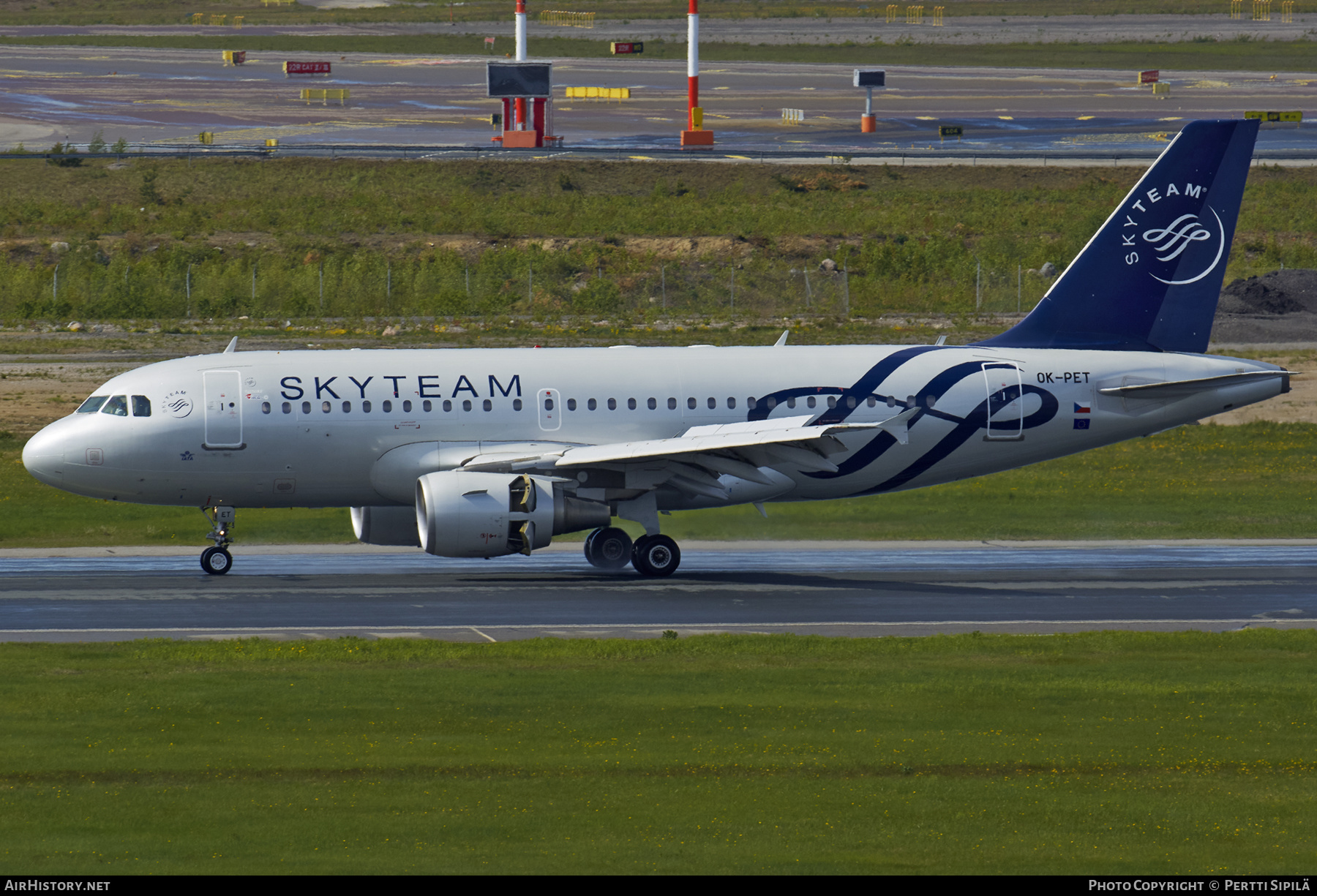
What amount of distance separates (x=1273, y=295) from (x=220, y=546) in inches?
2188

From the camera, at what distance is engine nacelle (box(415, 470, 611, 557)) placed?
32.3 meters

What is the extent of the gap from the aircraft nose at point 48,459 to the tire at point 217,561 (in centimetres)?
326

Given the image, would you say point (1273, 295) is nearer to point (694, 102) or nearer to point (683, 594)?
point (694, 102)

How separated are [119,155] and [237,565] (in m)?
76.6

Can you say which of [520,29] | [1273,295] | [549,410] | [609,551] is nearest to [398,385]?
[549,410]

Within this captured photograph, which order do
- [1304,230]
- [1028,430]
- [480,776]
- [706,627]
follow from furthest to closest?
[1304,230]
[1028,430]
[706,627]
[480,776]

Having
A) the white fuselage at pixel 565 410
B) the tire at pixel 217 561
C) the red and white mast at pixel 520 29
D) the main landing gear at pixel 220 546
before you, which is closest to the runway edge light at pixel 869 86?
the red and white mast at pixel 520 29

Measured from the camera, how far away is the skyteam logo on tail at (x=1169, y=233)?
38000 millimetres

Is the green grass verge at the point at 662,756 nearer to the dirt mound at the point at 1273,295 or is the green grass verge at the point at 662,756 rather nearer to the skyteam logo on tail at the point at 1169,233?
the skyteam logo on tail at the point at 1169,233

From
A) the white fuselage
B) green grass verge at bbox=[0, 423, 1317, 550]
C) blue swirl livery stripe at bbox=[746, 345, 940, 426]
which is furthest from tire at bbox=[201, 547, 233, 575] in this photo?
blue swirl livery stripe at bbox=[746, 345, 940, 426]

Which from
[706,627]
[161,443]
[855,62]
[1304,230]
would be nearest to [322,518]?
[161,443]

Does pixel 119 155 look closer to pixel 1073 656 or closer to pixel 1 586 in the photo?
pixel 1 586

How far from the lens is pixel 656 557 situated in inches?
1373

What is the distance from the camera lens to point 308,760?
1914 centimetres
